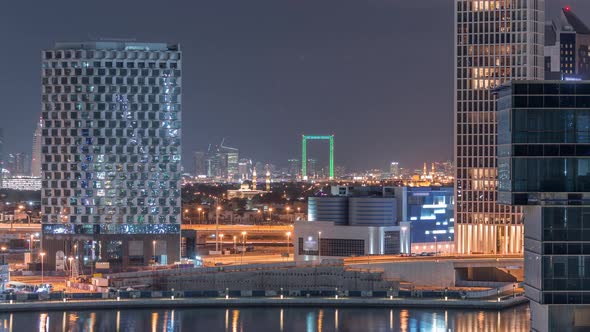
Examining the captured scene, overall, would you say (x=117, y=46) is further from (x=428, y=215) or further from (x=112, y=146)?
(x=428, y=215)

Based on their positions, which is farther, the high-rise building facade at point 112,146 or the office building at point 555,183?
the high-rise building facade at point 112,146

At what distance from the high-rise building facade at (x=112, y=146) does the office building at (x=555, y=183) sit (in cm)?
5874

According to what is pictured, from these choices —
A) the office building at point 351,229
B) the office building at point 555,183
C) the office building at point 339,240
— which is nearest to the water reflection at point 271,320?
the office building at point 555,183

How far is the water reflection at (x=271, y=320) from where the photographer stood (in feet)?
303

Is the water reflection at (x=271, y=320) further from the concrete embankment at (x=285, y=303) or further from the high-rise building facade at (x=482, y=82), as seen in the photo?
the high-rise building facade at (x=482, y=82)

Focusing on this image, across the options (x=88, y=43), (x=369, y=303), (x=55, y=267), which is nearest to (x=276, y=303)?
(x=369, y=303)

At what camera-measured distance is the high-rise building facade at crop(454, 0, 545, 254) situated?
139 metres

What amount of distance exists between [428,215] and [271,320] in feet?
157

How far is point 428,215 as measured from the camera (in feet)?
465

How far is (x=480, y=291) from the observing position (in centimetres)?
11131

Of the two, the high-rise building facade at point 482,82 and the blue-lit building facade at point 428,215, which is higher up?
the high-rise building facade at point 482,82

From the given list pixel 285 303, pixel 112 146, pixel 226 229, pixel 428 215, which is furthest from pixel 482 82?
pixel 285 303

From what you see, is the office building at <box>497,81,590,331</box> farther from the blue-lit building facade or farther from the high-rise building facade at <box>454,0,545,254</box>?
the high-rise building facade at <box>454,0,545,254</box>

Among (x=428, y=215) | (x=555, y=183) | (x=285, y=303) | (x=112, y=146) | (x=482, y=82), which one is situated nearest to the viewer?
(x=555, y=183)
